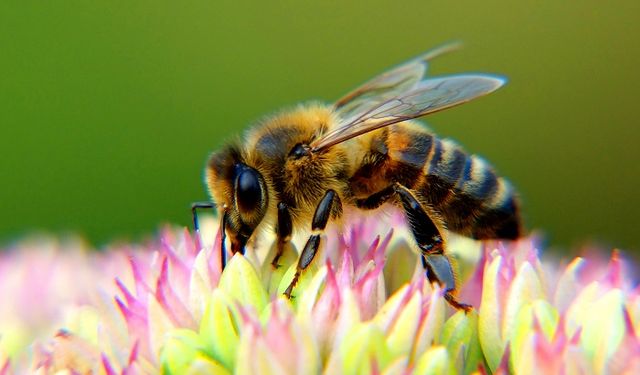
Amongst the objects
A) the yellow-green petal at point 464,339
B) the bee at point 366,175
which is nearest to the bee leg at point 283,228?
the bee at point 366,175

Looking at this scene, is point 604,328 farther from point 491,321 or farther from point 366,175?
point 366,175

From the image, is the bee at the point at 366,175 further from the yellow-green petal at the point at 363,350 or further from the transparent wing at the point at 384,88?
the yellow-green petal at the point at 363,350

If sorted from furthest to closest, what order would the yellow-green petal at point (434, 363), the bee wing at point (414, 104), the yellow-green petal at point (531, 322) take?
the bee wing at point (414, 104) → the yellow-green petal at point (531, 322) → the yellow-green petal at point (434, 363)

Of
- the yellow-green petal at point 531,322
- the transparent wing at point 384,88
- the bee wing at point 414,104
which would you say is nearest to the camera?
the yellow-green petal at point 531,322

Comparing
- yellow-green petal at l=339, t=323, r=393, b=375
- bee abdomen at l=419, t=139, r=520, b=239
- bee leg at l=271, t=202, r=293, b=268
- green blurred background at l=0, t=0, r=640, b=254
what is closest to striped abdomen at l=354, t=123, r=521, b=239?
bee abdomen at l=419, t=139, r=520, b=239

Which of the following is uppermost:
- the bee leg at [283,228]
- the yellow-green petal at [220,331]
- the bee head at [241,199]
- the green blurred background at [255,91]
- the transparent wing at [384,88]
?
the transparent wing at [384,88]

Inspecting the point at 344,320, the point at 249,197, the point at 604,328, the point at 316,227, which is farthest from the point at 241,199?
the point at 604,328

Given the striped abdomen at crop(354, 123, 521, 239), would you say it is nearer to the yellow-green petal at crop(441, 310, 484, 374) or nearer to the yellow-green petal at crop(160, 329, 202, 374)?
the yellow-green petal at crop(441, 310, 484, 374)
